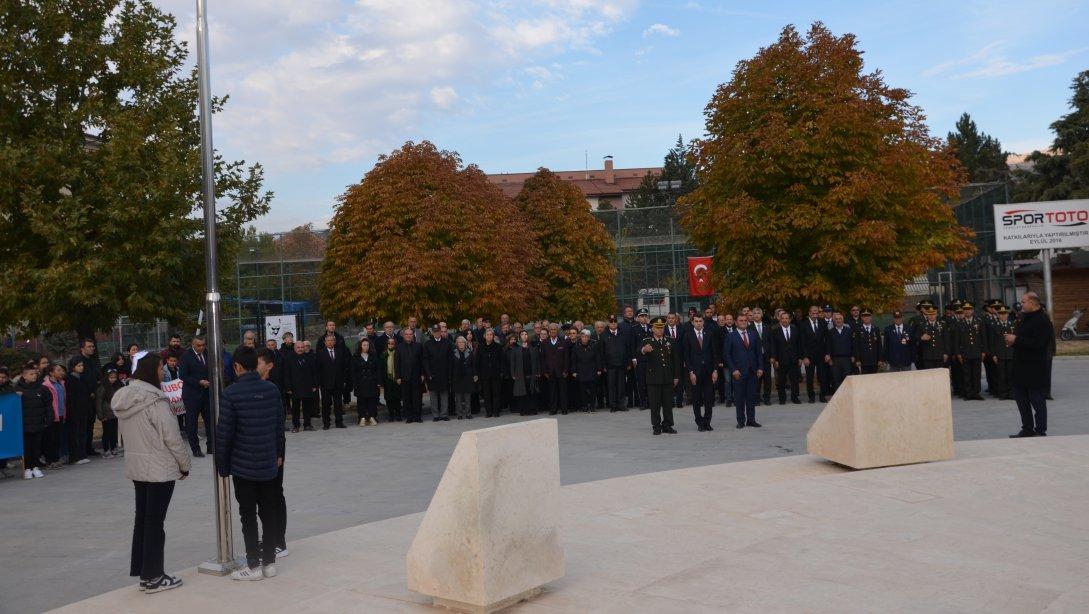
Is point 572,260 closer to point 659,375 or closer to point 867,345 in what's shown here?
point 867,345

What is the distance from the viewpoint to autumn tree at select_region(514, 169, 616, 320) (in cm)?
4784

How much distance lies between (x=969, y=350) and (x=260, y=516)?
48.9ft

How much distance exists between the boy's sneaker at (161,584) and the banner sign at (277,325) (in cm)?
1747

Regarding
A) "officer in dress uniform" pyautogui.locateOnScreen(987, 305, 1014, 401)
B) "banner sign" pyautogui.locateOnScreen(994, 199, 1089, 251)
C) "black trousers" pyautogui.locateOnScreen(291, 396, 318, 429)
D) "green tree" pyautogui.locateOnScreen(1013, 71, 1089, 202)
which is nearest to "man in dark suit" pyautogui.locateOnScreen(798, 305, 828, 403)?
"officer in dress uniform" pyautogui.locateOnScreen(987, 305, 1014, 401)

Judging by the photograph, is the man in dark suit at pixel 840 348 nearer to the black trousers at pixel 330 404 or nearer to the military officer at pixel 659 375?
the military officer at pixel 659 375

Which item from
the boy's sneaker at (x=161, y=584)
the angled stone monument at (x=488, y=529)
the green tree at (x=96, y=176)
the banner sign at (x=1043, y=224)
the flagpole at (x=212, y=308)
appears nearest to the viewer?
the angled stone monument at (x=488, y=529)

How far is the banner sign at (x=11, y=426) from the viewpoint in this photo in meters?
13.6

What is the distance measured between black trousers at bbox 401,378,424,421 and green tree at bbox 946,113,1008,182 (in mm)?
80234

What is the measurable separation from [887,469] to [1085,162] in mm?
46290

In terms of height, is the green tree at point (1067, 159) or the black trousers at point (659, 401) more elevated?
the green tree at point (1067, 159)

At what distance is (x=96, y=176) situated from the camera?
18219 millimetres

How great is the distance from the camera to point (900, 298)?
21.6 meters

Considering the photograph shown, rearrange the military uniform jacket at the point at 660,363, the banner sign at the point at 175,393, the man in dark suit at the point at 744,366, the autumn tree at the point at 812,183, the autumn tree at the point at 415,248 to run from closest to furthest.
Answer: the banner sign at the point at 175,393, the military uniform jacket at the point at 660,363, the man in dark suit at the point at 744,366, the autumn tree at the point at 812,183, the autumn tree at the point at 415,248

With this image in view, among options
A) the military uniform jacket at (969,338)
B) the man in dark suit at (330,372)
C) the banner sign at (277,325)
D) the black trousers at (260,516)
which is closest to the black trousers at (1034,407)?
the military uniform jacket at (969,338)
